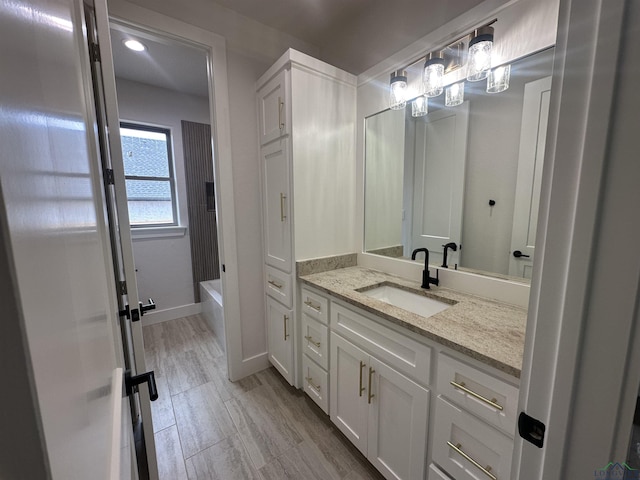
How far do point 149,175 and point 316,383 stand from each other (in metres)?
2.84

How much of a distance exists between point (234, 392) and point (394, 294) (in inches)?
53.2

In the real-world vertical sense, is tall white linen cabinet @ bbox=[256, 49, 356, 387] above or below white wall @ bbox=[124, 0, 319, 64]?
below

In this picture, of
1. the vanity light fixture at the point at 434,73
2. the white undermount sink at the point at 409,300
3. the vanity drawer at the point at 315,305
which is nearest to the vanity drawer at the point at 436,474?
the white undermount sink at the point at 409,300

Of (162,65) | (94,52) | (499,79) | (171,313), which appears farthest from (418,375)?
(162,65)

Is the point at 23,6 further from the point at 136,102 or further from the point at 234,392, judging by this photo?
the point at 136,102

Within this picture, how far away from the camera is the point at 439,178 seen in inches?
60.6

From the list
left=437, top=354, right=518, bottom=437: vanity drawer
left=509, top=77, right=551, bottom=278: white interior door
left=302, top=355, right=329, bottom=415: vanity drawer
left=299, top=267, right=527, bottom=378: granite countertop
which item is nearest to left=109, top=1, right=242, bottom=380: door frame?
left=302, top=355, right=329, bottom=415: vanity drawer

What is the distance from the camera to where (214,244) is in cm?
332

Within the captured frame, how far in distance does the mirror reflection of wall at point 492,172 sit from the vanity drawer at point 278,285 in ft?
2.58

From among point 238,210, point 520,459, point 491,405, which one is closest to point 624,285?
point 520,459

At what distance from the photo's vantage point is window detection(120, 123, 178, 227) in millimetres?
2844

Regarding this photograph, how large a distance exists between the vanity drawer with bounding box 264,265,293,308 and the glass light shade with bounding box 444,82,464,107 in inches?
54.2

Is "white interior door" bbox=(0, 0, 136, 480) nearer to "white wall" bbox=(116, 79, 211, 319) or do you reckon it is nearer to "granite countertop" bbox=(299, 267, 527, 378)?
"granite countertop" bbox=(299, 267, 527, 378)

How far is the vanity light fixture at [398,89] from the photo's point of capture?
1.56 m
